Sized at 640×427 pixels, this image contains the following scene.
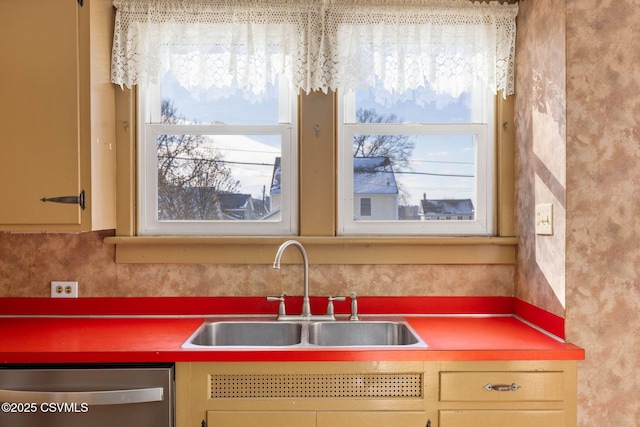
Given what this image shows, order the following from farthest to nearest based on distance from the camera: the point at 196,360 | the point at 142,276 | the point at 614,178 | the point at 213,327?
1. the point at 142,276
2. the point at 213,327
3. the point at 614,178
4. the point at 196,360

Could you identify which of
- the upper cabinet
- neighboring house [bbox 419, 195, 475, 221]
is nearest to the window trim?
neighboring house [bbox 419, 195, 475, 221]

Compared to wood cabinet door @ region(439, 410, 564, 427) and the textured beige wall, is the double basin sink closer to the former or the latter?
wood cabinet door @ region(439, 410, 564, 427)

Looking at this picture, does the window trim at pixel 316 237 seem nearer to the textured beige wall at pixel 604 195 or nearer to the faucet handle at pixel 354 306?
the faucet handle at pixel 354 306

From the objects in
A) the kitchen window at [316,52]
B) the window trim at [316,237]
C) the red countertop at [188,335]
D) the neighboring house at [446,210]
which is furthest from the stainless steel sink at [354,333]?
the neighboring house at [446,210]

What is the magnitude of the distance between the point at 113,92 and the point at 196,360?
131 centimetres

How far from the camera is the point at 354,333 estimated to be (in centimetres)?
231

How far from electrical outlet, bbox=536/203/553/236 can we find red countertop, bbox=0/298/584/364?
0.33 metres

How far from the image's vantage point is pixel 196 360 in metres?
1.79

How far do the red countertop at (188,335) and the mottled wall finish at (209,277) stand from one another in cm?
7

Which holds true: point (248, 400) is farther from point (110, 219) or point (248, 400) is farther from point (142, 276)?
point (110, 219)

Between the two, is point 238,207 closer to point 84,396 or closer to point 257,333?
point 257,333

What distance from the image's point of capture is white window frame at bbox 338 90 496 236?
246cm

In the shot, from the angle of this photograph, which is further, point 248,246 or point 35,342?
point 248,246

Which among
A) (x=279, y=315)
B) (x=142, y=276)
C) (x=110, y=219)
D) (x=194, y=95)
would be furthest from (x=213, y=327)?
(x=194, y=95)
